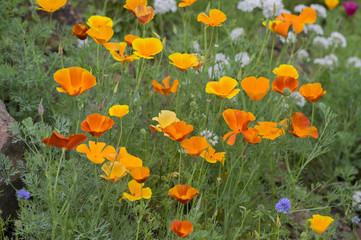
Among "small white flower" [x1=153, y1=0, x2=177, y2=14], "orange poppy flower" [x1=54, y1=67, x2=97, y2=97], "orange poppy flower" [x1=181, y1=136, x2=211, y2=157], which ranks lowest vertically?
"small white flower" [x1=153, y1=0, x2=177, y2=14]

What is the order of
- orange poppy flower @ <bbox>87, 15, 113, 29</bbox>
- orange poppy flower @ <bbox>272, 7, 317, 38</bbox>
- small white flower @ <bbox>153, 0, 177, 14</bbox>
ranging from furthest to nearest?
small white flower @ <bbox>153, 0, 177, 14</bbox>
orange poppy flower @ <bbox>272, 7, 317, 38</bbox>
orange poppy flower @ <bbox>87, 15, 113, 29</bbox>

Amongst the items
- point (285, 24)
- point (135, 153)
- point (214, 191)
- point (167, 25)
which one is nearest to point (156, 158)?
point (135, 153)

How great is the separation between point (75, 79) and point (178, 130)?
45cm

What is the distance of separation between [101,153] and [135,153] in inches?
25.6

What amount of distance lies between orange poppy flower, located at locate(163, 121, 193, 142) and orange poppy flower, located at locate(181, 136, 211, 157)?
3 cm

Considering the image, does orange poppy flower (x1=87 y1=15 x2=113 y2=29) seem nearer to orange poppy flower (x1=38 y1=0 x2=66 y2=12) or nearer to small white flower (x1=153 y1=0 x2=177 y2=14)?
orange poppy flower (x1=38 y1=0 x2=66 y2=12)

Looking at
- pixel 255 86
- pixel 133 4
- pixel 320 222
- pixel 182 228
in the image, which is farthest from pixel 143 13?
pixel 320 222

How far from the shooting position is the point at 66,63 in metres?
2.52

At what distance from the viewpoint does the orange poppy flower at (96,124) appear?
1549 mm

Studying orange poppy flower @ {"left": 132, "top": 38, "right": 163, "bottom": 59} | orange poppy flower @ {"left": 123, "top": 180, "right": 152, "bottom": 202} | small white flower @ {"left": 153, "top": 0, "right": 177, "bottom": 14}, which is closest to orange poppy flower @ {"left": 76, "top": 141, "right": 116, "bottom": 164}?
orange poppy flower @ {"left": 123, "top": 180, "right": 152, "bottom": 202}

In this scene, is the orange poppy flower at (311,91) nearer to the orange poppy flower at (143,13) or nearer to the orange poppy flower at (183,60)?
the orange poppy flower at (183,60)

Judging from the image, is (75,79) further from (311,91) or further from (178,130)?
(311,91)

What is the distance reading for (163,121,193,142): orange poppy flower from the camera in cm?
163

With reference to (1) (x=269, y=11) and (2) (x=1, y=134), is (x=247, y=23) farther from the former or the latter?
(2) (x=1, y=134)
